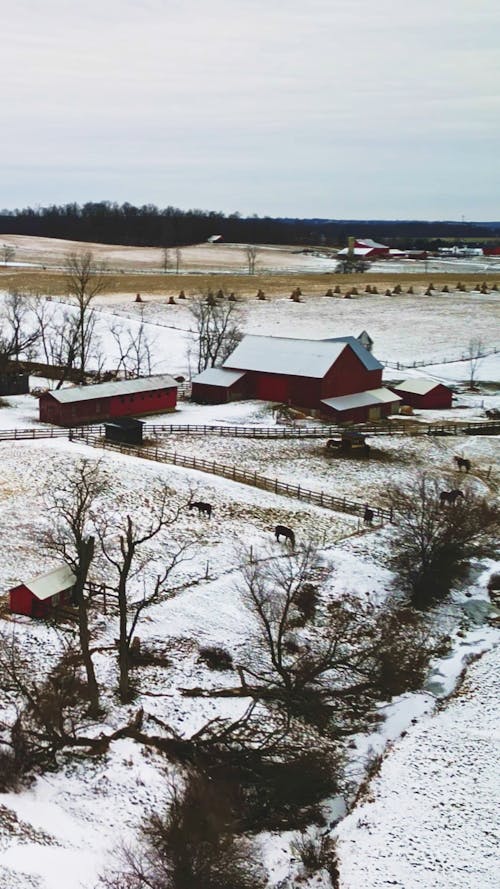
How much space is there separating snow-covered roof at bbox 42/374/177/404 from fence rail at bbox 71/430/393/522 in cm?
417

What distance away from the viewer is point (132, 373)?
6681cm

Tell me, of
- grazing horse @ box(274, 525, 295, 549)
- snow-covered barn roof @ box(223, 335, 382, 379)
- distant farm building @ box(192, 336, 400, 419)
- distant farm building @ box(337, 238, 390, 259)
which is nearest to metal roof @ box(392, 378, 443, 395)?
distant farm building @ box(192, 336, 400, 419)

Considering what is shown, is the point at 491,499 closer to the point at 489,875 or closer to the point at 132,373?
the point at 489,875

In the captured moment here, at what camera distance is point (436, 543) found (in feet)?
113

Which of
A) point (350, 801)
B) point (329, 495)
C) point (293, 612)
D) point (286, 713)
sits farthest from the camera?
point (329, 495)

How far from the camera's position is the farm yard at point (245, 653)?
66.8ft

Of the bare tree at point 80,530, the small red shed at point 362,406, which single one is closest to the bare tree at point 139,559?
the bare tree at point 80,530

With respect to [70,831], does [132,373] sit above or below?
above

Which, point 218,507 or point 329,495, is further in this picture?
point 329,495

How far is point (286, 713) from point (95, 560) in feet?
35.2

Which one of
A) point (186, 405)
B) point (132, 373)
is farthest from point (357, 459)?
point (132, 373)

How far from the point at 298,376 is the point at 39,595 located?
32.7 meters

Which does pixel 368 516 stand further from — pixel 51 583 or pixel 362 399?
pixel 362 399

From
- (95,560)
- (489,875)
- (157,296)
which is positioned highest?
(157,296)
